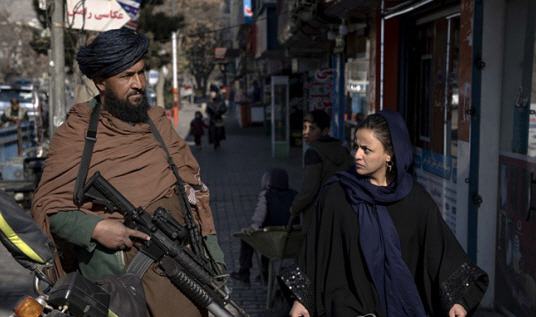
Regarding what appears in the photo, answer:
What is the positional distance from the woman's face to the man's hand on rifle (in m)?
0.99

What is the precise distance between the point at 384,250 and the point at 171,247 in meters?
0.89

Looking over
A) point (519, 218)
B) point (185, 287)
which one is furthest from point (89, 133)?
point (519, 218)

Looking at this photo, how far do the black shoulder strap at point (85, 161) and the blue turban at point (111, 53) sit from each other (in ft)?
0.70

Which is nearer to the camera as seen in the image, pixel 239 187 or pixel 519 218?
pixel 519 218

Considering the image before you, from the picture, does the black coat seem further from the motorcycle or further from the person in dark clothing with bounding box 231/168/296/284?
the person in dark clothing with bounding box 231/168/296/284

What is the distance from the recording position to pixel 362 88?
34.5 feet

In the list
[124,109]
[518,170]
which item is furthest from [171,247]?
[518,170]

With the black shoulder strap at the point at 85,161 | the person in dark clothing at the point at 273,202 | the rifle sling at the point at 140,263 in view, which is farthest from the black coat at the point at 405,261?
the person in dark clothing at the point at 273,202

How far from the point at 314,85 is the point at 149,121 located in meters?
11.5

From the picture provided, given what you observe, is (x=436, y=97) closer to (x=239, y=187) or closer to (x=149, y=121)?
(x=149, y=121)

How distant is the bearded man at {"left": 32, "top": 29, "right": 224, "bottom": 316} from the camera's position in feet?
9.68

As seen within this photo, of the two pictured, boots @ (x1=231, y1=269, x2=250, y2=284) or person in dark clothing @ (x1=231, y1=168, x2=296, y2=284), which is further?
boots @ (x1=231, y1=269, x2=250, y2=284)

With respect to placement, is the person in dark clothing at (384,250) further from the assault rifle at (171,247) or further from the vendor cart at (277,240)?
the vendor cart at (277,240)

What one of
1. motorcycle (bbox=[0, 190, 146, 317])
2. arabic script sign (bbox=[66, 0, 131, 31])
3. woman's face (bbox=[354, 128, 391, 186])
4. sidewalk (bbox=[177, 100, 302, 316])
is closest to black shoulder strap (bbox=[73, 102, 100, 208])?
motorcycle (bbox=[0, 190, 146, 317])
